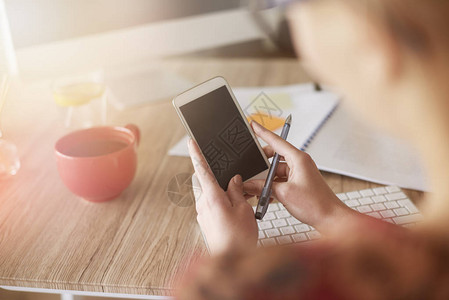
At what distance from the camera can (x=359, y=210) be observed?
0.73m

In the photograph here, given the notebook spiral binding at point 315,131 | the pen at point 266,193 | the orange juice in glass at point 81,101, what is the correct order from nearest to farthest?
the pen at point 266,193
the notebook spiral binding at point 315,131
the orange juice in glass at point 81,101

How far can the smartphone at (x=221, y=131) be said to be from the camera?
69 centimetres

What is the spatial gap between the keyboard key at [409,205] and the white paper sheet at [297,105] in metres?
0.21

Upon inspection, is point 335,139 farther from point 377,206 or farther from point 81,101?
point 81,101

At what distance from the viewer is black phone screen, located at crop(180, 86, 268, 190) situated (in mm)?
690

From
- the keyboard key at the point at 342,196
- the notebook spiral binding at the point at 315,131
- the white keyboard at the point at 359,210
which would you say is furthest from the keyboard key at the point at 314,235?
the notebook spiral binding at the point at 315,131

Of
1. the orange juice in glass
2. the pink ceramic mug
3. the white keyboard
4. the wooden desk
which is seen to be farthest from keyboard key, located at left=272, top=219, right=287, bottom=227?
the orange juice in glass

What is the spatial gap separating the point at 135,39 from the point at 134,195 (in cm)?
41

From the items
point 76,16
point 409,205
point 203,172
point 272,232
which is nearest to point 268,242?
point 272,232

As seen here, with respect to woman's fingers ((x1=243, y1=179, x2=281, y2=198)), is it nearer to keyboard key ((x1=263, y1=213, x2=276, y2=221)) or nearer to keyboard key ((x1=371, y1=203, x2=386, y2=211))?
keyboard key ((x1=263, y1=213, x2=276, y2=221))

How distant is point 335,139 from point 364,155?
0.22 feet

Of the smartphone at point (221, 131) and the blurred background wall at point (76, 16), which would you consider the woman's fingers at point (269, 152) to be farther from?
the blurred background wall at point (76, 16)

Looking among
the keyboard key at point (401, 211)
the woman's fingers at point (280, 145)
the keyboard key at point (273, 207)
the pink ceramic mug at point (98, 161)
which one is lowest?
the keyboard key at point (273, 207)

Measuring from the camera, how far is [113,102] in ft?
3.70
